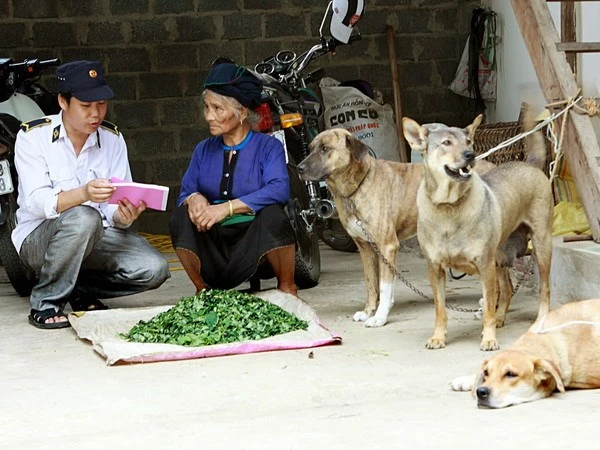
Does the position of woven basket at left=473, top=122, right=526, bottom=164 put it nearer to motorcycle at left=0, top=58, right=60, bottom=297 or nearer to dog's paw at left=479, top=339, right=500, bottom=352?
dog's paw at left=479, top=339, right=500, bottom=352

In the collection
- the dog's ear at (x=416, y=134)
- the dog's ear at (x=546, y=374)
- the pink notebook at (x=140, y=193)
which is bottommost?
the dog's ear at (x=546, y=374)

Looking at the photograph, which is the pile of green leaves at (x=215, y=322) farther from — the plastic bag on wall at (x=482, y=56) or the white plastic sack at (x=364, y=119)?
the plastic bag on wall at (x=482, y=56)

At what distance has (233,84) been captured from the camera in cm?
598

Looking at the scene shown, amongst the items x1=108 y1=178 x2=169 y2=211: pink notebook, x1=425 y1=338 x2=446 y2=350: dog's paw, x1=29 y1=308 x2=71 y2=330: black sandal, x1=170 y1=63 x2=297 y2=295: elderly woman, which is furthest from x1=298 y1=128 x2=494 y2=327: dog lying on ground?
x1=29 y1=308 x2=71 y2=330: black sandal

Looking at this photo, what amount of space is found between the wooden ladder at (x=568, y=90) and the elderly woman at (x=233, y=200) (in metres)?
1.47

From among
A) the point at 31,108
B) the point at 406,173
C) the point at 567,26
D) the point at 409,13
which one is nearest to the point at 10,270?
the point at 31,108

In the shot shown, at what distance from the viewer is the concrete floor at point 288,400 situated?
12.2 ft

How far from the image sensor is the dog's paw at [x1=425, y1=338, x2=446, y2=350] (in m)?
5.12

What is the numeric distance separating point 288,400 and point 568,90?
2302mm

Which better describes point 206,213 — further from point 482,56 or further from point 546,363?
point 482,56

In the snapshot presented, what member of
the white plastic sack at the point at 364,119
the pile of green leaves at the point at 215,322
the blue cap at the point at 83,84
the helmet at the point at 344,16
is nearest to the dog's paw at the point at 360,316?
the pile of green leaves at the point at 215,322

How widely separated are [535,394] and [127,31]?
6.28 metres

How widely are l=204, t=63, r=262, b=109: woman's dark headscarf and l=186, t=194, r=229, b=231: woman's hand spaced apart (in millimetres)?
588

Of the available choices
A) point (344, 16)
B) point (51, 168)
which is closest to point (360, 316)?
point (51, 168)
